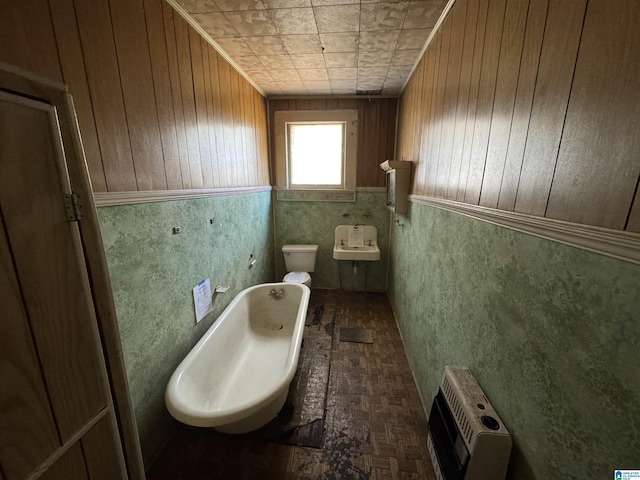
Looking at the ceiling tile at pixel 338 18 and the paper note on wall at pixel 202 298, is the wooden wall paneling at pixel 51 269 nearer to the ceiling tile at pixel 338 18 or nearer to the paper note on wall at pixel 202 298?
the paper note on wall at pixel 202 298

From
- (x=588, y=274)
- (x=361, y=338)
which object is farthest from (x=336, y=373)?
(x=588, y=274)

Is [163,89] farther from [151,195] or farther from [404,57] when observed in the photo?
[404,57]

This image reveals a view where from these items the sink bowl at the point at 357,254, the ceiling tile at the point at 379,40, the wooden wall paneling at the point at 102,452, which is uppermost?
the ceiling tile at the point at 379,40

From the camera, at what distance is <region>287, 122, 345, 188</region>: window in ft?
10.7

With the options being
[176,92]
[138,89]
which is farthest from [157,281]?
[176,92]

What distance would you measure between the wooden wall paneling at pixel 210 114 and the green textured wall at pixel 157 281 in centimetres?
22

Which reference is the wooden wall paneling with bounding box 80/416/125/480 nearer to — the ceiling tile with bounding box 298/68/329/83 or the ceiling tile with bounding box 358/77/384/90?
the ceiling tile with bounding box 298/68/329/83

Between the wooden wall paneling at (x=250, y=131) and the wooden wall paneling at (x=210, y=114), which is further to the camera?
the wooden wall paneling at (x=250, y=131)

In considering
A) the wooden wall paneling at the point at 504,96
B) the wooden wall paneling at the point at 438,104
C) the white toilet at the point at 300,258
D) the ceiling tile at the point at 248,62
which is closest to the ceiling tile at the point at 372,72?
the wooden wall paneling at the point at 438,104

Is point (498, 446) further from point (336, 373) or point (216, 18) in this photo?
point (216, 18)

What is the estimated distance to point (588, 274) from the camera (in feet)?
1.97

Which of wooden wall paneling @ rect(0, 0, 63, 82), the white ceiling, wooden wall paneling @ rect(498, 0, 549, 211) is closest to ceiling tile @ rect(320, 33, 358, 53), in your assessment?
the white ceiling

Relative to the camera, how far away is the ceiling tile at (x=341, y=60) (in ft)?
6.66

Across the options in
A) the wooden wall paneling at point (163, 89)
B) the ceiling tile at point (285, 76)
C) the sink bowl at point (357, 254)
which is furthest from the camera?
the sink bowl at point (357, 254)
